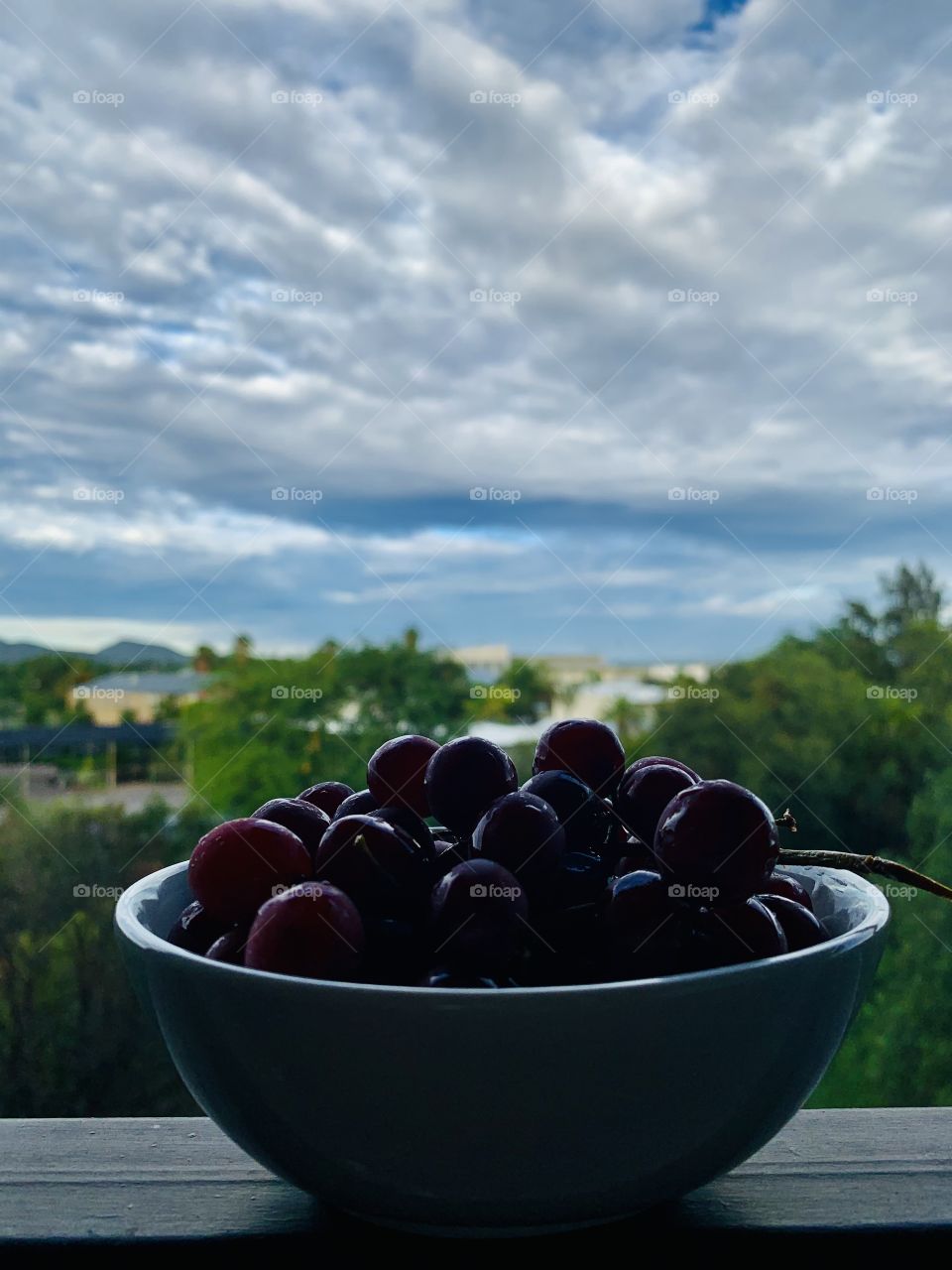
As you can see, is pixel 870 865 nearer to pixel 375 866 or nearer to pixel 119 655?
pixel 375 866

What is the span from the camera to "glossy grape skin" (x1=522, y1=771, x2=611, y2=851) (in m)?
0.43

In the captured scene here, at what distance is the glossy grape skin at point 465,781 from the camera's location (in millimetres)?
431

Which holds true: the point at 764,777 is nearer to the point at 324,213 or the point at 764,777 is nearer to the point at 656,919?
the point at 324,213

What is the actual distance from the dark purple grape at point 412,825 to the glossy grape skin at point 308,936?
6 centimetres

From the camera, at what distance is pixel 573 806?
1.43ft

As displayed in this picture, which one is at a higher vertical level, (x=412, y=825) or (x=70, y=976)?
(x=412, y=825)

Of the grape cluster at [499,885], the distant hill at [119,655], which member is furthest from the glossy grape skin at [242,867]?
the distant hill at [119,655]

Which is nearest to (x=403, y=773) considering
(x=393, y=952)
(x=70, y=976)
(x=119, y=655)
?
(x=393, y=952)

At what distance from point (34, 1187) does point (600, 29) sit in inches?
166

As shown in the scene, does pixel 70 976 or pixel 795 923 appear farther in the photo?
pixel 70 976

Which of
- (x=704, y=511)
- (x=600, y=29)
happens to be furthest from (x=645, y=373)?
(x=600, y=29)

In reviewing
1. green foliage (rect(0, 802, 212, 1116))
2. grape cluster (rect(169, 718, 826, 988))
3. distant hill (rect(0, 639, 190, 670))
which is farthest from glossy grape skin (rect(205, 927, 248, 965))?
green foliage (rect(0, 802, 212, 1116))

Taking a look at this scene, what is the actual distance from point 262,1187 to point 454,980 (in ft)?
0.46

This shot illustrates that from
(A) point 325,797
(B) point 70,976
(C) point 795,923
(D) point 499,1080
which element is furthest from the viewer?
(B) point 70,976
